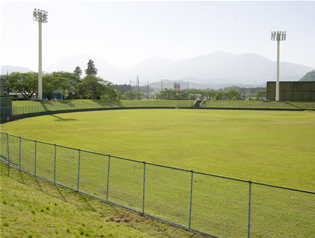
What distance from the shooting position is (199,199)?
12.2 m

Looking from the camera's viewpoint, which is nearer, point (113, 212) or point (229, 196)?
point (113, 212)

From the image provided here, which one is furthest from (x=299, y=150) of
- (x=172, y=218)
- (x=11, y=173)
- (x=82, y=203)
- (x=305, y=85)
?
(x=305, y=85)

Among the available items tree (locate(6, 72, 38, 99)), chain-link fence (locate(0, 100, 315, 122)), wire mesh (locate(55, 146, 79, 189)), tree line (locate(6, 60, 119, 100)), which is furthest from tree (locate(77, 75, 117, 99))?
wire mesh (locate(55, 146, 79, 189))

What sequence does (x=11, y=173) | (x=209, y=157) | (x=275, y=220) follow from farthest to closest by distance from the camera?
(x=209, y=157) → (x=11, y=173) → (x=275, y=220)

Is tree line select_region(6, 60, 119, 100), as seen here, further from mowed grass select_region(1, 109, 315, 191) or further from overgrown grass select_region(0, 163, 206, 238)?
overgrown grass select_region(0, 163, 206, 238)

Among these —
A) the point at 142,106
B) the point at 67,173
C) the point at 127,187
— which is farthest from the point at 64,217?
the point at 142,106

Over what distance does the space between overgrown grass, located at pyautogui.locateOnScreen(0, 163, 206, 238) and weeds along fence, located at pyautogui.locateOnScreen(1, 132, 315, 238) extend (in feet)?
1.47

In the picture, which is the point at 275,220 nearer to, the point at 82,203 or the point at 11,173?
the point at 82,203

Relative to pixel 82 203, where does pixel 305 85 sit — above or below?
above

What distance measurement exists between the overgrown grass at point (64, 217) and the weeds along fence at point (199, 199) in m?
0.45

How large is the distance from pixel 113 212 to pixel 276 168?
36.3 feet

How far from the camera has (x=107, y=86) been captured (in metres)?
126

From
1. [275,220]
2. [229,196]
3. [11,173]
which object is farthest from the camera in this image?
[11,173]

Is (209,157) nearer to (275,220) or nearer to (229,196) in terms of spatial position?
(229,196)
